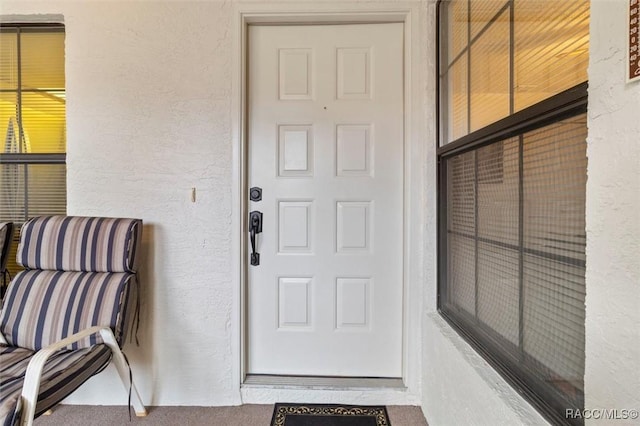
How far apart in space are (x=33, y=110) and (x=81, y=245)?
0.92 m

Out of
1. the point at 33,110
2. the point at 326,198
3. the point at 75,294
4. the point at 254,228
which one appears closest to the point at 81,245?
the point at 75,294

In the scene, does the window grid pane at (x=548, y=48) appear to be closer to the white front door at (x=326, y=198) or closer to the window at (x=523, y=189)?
the window at (x=523, y=189)

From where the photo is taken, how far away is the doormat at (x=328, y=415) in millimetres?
1452

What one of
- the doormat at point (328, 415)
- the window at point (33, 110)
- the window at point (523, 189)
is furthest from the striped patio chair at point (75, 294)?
the window at point (523, 189)

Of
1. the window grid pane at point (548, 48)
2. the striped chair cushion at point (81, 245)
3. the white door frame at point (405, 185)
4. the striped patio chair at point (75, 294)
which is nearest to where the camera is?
the window grid pane at point (548, 48)

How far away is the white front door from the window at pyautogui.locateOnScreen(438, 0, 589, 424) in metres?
0.38

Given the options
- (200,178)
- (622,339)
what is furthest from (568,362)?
(200,178)

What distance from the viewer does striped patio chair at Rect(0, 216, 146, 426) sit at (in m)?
1.30

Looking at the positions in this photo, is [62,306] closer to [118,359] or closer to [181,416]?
[118,359]

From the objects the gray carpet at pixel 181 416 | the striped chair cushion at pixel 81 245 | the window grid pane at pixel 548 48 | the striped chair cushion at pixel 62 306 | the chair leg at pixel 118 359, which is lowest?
the gray carpet at pixel 181 416

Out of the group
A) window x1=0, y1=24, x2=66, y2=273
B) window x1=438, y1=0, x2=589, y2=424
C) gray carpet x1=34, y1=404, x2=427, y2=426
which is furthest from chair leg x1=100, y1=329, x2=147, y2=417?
window x1=438, y1=0, x2=589, y2=424

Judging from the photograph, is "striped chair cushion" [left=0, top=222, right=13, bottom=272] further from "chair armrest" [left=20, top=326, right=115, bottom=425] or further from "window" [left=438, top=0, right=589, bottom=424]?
"window" [left=438, top=0, right=589, bottom=424]

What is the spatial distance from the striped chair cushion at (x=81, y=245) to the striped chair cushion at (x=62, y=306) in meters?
0.05

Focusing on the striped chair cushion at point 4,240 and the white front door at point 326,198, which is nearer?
the striped chair cushion at point 4,240
